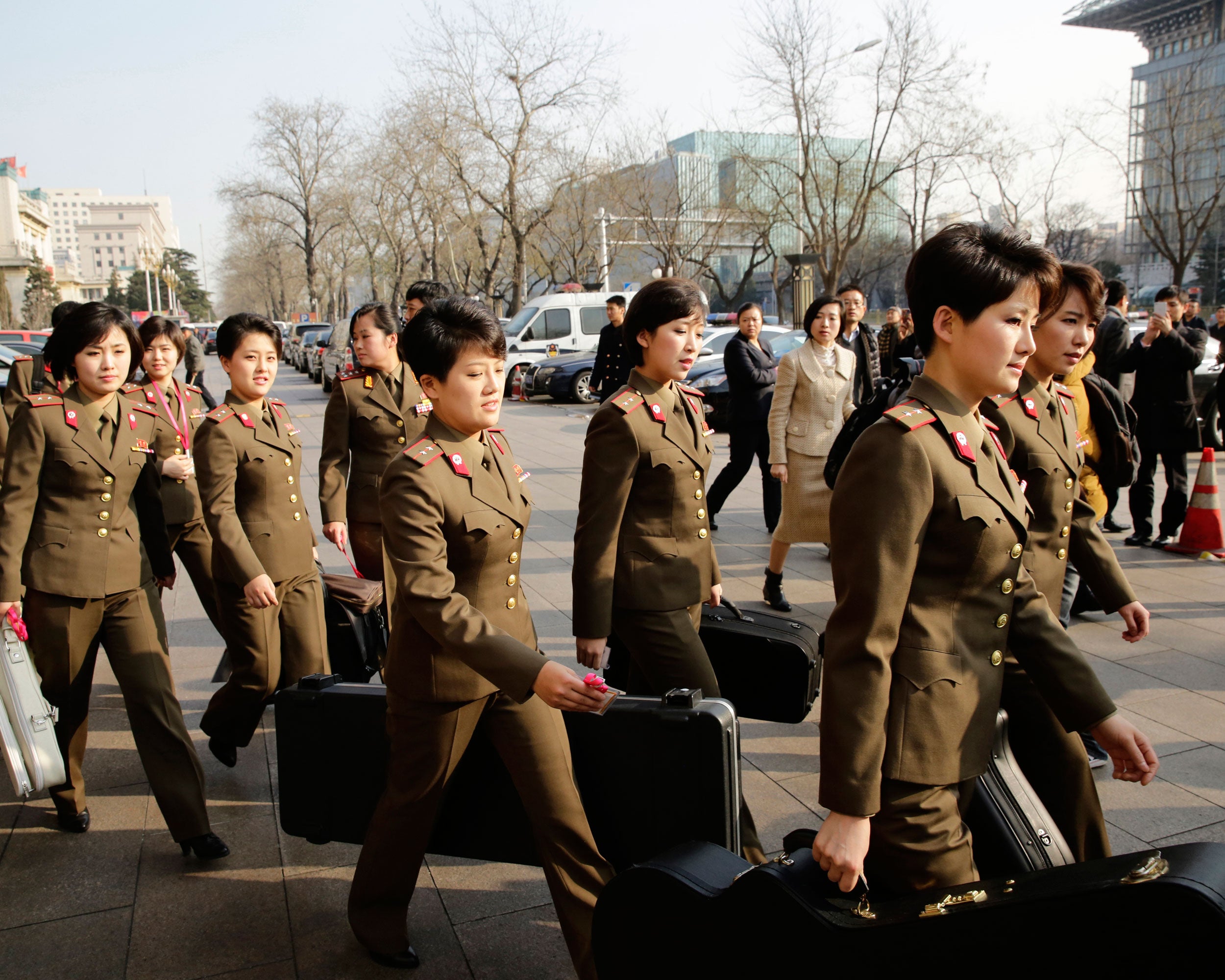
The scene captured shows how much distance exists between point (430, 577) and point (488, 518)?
0.24m

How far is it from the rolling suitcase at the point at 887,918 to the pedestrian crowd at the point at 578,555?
114mm

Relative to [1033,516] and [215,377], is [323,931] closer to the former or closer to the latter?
[1033,516]

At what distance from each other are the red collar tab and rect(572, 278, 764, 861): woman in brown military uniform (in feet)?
4.29

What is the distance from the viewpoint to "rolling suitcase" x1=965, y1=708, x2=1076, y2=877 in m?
1.95

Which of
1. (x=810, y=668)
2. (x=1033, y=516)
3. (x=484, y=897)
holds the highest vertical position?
(x=1033, y=516)

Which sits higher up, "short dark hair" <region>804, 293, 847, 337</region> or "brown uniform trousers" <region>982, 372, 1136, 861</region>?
"short dark hair" <region>804, 293, 847, 337</region>

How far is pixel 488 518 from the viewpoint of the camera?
247 cm

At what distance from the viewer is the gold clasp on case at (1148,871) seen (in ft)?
4.55

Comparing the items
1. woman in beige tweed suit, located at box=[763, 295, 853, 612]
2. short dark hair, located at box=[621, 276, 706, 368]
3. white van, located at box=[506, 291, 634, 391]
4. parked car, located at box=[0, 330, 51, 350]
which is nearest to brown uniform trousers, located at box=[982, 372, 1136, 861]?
short dark hair, located at box=[621, 276, 706, 368]

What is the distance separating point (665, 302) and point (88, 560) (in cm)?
204

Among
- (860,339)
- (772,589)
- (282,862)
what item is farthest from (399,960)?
(860,339)

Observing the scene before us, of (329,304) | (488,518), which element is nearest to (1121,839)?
(488,518)

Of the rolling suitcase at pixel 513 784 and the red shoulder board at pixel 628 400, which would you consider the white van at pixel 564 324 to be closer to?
the red shoulder board at pixel 628 400

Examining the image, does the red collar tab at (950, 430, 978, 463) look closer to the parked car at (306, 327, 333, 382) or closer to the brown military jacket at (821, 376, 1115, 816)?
the brown military jacket at (821, 376, 1115, 816)
